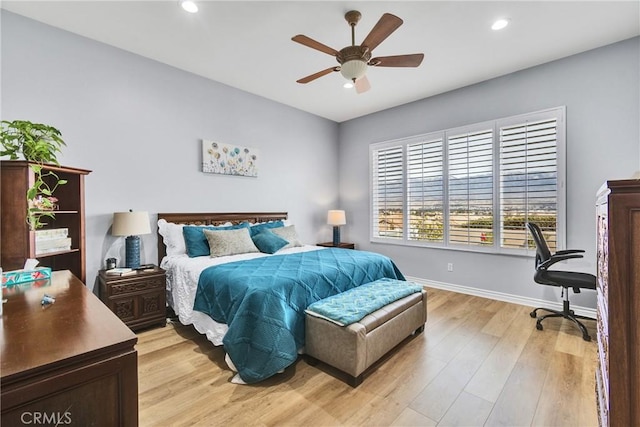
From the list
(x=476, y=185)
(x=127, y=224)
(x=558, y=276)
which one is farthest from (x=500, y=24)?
(x=127, y=224)

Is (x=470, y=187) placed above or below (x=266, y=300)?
above

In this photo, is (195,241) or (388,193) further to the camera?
(388,193)

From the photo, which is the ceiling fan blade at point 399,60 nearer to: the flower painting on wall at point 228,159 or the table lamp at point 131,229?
the flower painting on wall at point 228,159

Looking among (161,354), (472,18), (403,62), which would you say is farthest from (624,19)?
(161,354)

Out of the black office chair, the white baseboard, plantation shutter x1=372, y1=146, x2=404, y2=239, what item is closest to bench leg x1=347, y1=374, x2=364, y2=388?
the black office chair

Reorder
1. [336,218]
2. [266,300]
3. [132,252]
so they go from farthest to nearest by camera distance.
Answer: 1. [336,218]
2. [132,252]
3. [266,300]

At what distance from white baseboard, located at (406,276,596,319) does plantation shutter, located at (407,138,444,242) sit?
68 cm

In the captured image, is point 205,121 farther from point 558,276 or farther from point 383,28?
point 558,276

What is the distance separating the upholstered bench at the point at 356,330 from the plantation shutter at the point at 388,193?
2.38 meters

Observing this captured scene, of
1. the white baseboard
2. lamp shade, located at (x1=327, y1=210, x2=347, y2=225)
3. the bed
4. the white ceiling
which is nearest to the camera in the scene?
the bed

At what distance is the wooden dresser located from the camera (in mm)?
719

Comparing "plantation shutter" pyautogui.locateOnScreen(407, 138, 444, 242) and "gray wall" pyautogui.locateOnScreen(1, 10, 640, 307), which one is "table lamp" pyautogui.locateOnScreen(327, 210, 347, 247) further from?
"plantation shutter" pyautogui.locateOnScreen(407, 138, 444, 242)

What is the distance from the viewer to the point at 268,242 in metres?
3.72
